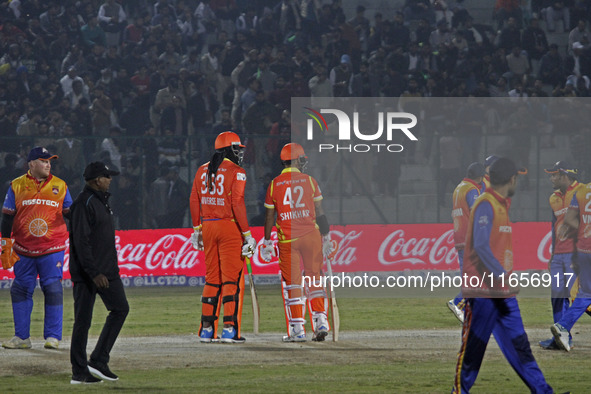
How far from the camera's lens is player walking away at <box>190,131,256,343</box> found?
12.2m

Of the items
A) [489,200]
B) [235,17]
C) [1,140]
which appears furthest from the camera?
[235,17]

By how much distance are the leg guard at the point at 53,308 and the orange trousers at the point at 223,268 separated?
1.79 meters

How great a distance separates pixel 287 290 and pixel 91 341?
2752 mm

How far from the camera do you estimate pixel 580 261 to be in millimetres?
11766

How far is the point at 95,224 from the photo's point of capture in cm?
948

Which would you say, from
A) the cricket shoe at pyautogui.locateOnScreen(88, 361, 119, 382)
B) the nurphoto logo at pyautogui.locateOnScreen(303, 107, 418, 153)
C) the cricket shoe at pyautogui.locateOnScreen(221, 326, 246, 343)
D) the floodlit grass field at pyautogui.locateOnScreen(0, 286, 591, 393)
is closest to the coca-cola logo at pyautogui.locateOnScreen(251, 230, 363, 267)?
the nurphoto logo at pyautogui.locateOnScreen(303, 107, 418, 153)

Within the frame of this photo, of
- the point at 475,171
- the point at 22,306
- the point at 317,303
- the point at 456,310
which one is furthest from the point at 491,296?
the point at 456,310

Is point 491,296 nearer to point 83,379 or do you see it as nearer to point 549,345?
point 83,379

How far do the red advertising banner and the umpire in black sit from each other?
1043cm

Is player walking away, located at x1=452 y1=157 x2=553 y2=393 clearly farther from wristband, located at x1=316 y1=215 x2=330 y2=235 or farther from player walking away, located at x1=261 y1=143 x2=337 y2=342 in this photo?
wristband, located at x1=316 y1=215 x2=330 y2=235

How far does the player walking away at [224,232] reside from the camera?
12.2 meters

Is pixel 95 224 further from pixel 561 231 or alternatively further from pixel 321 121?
pixel 321 121

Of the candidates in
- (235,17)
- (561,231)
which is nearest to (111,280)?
(561,231)

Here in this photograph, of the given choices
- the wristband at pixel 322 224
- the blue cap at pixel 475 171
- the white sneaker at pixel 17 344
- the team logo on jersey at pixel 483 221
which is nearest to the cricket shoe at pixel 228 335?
the wristband at pixel 322 224
